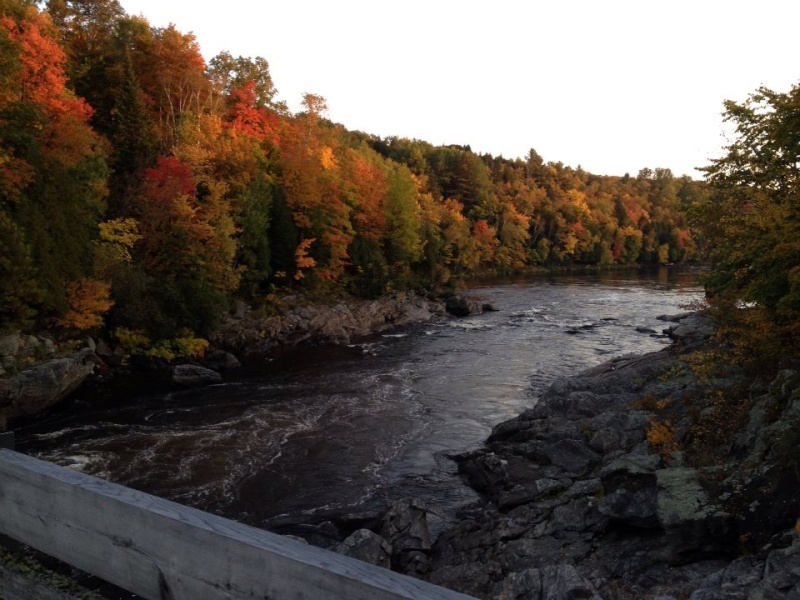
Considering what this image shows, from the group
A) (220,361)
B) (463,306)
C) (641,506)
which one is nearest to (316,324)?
(220,361)

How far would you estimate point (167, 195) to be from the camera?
28.4m

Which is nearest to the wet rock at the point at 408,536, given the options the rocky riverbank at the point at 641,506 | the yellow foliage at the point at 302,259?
the rocky riverbank at the point at 641,506

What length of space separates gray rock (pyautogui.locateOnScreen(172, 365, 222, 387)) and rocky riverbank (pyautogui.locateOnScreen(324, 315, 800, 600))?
480 inches

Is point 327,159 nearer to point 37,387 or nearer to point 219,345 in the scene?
point 219,345

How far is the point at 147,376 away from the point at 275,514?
13.9m

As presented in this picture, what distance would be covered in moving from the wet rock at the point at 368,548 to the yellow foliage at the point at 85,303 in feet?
56.3

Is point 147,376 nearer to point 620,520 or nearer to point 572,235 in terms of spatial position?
point 620,520

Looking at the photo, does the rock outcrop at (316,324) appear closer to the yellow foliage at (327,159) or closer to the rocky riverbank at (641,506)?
the yellow foliage at (327,159)

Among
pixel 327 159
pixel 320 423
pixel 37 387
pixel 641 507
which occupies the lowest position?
pixel 320 423

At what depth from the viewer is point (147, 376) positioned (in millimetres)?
23672

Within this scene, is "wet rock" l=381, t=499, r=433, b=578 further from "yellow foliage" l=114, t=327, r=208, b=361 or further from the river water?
"yellow foliage" l=114, t=327, r=208, b=361

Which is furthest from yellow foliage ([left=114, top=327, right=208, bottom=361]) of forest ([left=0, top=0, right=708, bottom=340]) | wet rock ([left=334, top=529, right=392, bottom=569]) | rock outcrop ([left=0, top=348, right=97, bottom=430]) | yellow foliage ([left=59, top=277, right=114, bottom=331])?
wet rock ([left=334, top=529, right=392, bottom=569])

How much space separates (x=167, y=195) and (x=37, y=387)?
13.0 metres

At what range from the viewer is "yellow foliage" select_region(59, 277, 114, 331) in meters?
22.2
